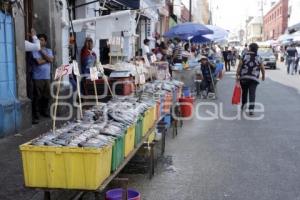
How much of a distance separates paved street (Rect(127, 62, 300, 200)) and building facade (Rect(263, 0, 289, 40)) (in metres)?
63.9

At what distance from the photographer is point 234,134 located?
32.8ft

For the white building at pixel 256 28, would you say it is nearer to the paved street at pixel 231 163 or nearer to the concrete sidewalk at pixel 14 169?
the paved street at pixel 231 163

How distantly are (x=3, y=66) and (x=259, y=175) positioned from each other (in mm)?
5038

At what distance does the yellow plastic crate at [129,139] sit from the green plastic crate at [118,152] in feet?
0.56

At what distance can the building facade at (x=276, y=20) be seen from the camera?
237 ft

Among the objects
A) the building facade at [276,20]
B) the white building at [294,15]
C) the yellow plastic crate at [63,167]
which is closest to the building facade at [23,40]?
the yellow plastic crate at [63,167]

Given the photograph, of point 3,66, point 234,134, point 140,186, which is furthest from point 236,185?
point 3,66

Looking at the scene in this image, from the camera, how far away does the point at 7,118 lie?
8.84m

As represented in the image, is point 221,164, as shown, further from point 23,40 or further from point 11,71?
point 23,40

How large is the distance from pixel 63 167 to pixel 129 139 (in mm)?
1392

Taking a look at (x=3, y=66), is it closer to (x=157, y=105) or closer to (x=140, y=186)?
(x=157, y=105)

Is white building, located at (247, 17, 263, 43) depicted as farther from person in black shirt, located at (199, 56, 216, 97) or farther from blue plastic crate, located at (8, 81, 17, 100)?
blue plastic crate, located at (8, 81, 17, 100)

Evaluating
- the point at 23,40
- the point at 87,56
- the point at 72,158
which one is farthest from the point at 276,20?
the point at 72,158

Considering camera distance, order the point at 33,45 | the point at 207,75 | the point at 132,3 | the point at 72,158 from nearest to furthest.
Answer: the point at 72,158 → the point at 33,45 → the point at 207,75 → the point at 132,3
